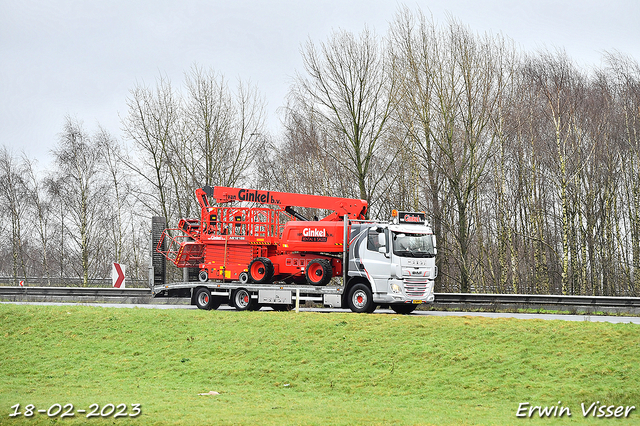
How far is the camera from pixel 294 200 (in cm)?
2103

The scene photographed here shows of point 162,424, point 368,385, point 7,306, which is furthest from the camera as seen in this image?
point 7,306

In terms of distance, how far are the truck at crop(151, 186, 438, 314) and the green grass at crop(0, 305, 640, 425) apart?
266cm

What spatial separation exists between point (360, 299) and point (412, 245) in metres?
2.38

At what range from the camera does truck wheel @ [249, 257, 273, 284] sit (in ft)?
65.0

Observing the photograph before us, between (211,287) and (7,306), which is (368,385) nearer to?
(211,287)

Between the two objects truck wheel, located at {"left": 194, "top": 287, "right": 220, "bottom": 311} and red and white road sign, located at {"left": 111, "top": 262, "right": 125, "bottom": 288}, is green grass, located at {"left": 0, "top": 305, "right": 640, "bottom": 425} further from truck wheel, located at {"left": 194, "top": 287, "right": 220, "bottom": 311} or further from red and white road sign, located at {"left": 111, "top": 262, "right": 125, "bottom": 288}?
red and white road sign, located at {"left": 111, "top": 262, "right": 125, "bottom": 288}

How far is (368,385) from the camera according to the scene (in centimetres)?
1092

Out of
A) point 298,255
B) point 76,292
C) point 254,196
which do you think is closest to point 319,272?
point 298,255

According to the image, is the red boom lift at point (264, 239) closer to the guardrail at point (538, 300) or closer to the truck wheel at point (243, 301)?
the truck wheel at point (243, 301)

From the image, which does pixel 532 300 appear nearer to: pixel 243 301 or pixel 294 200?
pixel 294 200

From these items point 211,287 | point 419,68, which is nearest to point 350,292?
point 211,287

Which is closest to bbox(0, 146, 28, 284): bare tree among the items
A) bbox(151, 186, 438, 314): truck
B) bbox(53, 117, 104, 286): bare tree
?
bbox(53, 117, 104, 286): bare tree

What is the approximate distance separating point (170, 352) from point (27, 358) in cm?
331

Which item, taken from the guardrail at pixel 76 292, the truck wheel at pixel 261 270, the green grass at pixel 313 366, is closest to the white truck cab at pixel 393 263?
the green grass at pixel 313 366
